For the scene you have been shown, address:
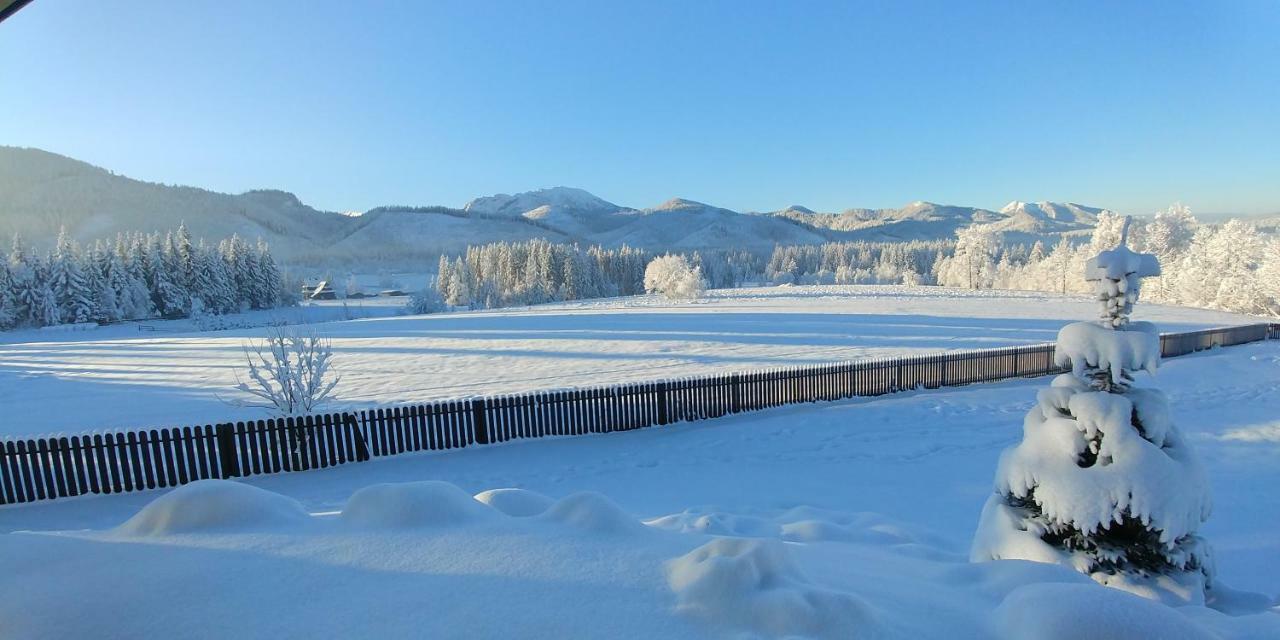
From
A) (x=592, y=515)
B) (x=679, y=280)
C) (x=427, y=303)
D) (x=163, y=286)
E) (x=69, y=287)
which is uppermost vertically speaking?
(x=69, y=287)

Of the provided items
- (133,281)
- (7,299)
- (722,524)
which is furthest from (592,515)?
(133,281)

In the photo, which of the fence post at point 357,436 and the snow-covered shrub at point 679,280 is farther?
the snow-covered shrub at point 679,280

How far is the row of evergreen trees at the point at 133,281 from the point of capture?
52.9 metres

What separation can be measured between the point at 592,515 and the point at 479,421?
26.2 ft

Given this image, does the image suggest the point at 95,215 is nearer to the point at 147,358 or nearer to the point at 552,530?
the point at 147,358

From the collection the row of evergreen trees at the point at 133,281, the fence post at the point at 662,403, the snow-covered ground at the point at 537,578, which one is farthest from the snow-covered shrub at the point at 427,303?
the snow-covered ground at the point at 537,578

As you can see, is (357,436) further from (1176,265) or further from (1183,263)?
(1176,265)

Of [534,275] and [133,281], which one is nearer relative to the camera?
[133,281]

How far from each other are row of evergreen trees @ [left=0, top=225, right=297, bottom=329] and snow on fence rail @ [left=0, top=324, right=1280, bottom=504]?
6350 cm

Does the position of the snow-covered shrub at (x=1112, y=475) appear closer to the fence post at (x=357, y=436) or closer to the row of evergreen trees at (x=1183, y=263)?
the fence post at (x=357, y=436)

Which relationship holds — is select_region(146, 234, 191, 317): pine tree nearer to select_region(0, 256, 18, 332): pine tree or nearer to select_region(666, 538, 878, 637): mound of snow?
select_region(0, 256, 18, 332): pine tree

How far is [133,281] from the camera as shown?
59.0 metres

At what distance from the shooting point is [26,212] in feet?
588

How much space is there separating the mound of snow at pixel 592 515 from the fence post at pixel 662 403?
857 cm
